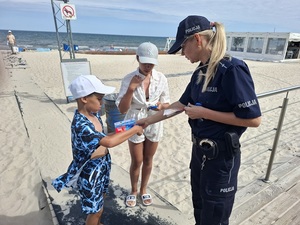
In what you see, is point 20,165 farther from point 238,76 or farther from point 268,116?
point 268,116

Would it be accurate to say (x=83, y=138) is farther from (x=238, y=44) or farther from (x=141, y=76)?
(x=238, y=44)

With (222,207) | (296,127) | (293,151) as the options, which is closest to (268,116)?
(296,127)

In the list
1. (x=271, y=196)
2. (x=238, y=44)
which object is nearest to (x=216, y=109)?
(x=271, y=196)

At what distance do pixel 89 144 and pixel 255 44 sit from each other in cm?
2618

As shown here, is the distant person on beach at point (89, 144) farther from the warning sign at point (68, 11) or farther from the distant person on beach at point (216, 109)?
the warning sign at point (68, 11)

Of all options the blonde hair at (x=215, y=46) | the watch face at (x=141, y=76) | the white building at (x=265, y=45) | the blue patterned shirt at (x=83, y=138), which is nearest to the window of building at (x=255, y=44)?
the white building at (x=265, y=45)

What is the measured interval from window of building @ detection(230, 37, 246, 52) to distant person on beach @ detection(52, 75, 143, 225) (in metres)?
25.9

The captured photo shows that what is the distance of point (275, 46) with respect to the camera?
22.3 meters

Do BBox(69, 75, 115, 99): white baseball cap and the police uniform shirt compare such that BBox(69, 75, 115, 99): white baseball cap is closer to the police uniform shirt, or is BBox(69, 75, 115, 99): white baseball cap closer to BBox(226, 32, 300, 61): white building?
the police uniform shirt

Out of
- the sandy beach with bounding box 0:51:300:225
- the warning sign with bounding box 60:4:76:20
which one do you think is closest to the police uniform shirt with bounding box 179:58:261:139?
the sandy beach with bounding box 0:51:300:225

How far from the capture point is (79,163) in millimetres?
1829

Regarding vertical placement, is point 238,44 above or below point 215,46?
below

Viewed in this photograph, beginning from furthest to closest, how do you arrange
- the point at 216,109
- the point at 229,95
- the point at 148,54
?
the point at 148,54
the point at 216,109
the point at 229,95

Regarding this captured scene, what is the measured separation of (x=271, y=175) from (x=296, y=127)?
3171 millimetres
